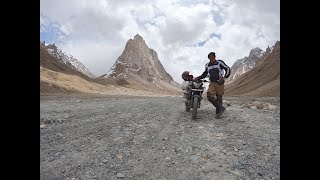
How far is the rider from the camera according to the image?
9.96 metres

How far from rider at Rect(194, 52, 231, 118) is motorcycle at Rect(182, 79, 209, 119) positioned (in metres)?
0.44

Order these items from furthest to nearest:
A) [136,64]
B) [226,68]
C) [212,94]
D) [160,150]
Answer: [136,64] < [212,94] < [226,68] < [160,150]

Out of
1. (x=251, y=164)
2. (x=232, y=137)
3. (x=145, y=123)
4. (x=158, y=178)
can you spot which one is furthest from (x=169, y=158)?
(x=145, y=123)

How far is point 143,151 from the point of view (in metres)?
6.30

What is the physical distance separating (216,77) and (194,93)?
3.13ft

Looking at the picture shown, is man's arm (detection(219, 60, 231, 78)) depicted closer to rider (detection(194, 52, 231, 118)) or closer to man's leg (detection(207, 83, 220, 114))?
rider (detection(194, 52, 231, 118))

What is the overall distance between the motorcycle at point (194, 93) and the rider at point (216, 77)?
1.44 ft

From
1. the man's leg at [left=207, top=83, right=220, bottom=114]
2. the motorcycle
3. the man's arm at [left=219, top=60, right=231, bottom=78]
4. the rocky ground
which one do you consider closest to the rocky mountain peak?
the motorcycle

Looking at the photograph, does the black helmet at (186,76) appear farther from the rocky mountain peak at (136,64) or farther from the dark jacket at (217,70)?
the rocky mountain peak at (136,64)

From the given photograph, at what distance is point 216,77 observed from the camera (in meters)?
10.1

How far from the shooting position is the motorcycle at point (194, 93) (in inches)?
395

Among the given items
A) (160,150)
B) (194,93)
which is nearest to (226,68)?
(194,93)

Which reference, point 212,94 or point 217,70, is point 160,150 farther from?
point 217,70
